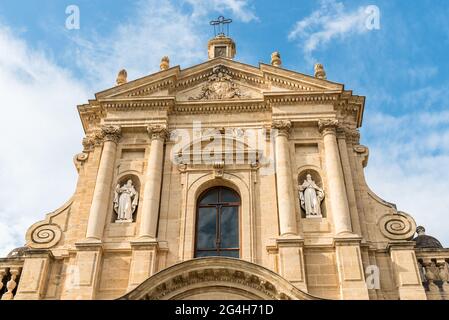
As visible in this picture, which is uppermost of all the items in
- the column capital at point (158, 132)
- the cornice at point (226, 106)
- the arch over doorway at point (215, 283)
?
the cornice at point (226, 106)

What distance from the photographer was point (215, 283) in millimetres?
14016

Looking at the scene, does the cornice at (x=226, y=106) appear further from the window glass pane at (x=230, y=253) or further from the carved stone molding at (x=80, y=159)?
the window glass pane at (x=230, y=253)

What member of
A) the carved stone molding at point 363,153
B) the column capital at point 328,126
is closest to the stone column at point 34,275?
the column capital at point 328,126

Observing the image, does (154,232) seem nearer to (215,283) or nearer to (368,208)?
(215,283)

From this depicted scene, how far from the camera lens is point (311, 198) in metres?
16.2

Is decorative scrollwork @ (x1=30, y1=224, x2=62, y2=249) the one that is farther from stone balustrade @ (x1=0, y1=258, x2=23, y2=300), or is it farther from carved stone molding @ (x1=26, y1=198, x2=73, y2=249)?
stone balustrade @ (x1=0, y1=258, x2=23, y2=300)

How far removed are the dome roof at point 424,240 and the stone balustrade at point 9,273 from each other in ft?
35.8

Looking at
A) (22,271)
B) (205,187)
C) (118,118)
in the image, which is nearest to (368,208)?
(205,187)

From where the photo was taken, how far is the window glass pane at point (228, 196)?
1680 cm

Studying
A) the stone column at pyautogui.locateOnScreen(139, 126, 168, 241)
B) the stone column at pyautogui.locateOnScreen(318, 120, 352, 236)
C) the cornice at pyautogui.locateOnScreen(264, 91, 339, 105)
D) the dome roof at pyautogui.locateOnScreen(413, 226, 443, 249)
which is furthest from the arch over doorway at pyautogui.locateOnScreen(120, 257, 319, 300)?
the cornice at pyautogui.locateOnScreen(264, 91, 339, 105)

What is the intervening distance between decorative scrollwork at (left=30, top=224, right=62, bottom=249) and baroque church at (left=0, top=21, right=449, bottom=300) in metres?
0.03

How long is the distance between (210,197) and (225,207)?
596 mm

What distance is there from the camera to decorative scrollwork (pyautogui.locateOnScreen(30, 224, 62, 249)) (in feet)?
52.1

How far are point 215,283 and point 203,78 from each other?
7908 mm
